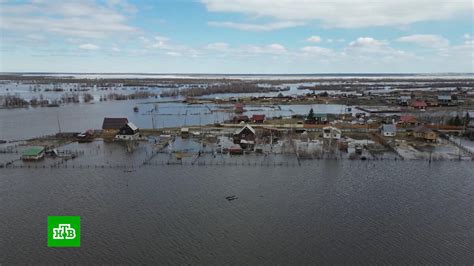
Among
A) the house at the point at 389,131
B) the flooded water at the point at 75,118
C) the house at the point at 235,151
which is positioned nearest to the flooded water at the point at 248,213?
the house at the point at 235,151

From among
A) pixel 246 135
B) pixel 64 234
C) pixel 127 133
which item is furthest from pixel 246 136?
pixel 64 234

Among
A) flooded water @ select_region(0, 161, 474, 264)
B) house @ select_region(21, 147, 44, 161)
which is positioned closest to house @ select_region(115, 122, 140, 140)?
house @ select_region(21, 147, 44, 161)

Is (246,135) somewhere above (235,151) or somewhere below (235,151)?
above

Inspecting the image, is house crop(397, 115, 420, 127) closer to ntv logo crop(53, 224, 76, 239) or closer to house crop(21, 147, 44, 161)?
house crop(21, 147, 44, 161)

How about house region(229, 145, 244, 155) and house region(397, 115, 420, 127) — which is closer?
house region(229, 145, 244, 155)

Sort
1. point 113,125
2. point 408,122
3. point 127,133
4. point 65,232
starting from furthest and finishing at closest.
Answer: point 408,122, point 113,125, point 127,133, point 65,232

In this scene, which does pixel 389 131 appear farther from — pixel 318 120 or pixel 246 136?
pixel 246 136

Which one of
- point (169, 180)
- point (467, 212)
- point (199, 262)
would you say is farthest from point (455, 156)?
point (199, 262)
